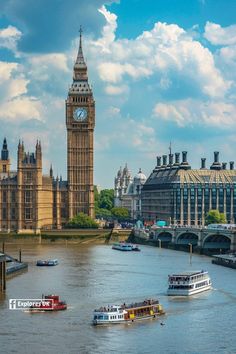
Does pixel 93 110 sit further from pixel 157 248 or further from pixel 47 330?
pixel 47 330

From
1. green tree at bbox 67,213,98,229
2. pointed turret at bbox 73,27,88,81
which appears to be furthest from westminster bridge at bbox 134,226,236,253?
pointed turret at bbox 73,27,88,81

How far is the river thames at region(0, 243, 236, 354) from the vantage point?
2370 inches

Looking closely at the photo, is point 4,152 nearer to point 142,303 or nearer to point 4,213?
point 4,213

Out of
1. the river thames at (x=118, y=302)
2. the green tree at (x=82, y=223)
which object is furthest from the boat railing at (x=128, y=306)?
the green tree at (x=82, y=223)

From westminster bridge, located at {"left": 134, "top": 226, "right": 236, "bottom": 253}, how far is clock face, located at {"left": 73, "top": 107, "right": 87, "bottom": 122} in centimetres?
2335

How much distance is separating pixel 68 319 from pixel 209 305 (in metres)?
13.3

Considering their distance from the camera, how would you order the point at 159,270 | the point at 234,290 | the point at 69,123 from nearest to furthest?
the point at 234,290, the point at 159,270, the point at 69,123

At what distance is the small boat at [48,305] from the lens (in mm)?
71875

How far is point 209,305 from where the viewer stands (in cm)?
7619

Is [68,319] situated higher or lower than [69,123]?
lower

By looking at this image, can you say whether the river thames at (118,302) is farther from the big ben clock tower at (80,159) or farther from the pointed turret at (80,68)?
the pointed turret at (80,68)

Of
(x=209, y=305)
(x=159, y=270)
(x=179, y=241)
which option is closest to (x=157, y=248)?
(x=179, y=241)

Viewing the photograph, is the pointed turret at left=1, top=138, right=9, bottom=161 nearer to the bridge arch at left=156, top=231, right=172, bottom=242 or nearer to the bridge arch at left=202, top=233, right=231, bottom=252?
the bridge arch at left=156, top=231, right=172, bottom=242

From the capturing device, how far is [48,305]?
71.9 m
